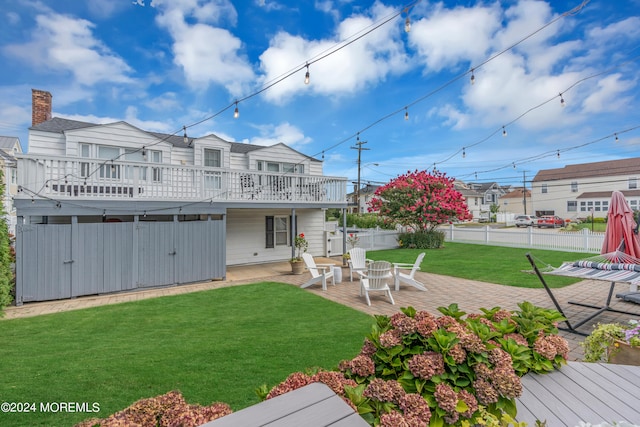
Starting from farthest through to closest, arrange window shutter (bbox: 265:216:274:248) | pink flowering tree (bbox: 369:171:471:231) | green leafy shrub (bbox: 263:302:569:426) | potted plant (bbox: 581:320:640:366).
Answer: pink flowering tree (bbox: 369:171:471:231) < window shutter (bbox: 265:216:274:248) < potted plant (bbox: 581:320:640:366) < green leafy shrub (bbox: 263:302:569:426)

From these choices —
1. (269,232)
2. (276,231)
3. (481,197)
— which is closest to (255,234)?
(269,232)

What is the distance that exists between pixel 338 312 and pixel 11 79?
43.8ft

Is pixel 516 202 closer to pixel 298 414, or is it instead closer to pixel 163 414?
pixel 298 414

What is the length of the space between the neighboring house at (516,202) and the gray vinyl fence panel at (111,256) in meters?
56.2

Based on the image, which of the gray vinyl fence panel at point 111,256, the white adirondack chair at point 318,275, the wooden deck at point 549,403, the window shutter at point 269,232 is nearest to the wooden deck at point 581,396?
the wooden deck at point 549,403

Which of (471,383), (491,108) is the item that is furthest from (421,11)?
(491,108)

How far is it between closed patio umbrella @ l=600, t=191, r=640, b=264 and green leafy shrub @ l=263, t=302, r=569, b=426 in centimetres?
464

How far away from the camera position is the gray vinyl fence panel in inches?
289

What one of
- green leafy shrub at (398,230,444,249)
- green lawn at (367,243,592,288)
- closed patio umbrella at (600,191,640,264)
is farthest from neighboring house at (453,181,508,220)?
closed patio umbrella at (600,191,640,264)

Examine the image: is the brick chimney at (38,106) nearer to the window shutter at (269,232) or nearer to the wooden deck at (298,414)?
the window shutter at (269,232)

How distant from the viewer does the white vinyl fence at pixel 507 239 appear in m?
14.5

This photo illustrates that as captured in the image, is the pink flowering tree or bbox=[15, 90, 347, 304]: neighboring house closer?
bbox=[15, 90, 347, 304]: neighboring house

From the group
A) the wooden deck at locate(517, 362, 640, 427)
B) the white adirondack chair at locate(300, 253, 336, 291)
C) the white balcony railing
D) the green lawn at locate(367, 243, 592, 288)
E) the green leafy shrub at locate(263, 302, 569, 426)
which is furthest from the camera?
the green lawn at locate(367, 243, 592, 288)

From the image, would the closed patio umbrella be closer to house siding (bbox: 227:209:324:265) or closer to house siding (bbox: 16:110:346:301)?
house siding (bbox: 16:110:346:301)
